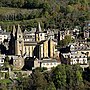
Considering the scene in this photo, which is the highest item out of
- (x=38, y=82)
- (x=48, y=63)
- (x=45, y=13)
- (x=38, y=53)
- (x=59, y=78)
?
(x=45, y=13)

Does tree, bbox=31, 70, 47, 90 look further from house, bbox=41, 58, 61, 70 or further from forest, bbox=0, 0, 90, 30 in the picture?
forest, bbox=0, 0, 90, 30

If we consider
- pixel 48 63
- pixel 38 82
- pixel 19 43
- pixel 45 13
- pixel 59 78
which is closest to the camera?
pixel 38 82

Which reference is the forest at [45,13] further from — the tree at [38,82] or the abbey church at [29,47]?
the tree at [38,82]

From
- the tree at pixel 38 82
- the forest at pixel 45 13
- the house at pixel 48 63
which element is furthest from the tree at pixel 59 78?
the forest at pixel 45 13

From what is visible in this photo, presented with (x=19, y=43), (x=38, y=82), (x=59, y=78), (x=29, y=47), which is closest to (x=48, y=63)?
(x=59, y=78)

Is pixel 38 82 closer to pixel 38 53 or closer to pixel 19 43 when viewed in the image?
pixel 38 53

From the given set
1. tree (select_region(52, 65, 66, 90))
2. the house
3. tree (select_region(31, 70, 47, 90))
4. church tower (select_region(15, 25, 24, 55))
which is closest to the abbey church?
church tower (select_region(15, 25, 24, 55))

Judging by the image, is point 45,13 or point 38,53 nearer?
point 38,53

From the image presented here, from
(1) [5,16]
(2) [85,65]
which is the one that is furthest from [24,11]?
(2) [85,65]

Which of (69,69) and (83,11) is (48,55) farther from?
(83,11)

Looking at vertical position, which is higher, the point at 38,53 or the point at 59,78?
the point at 38,53
